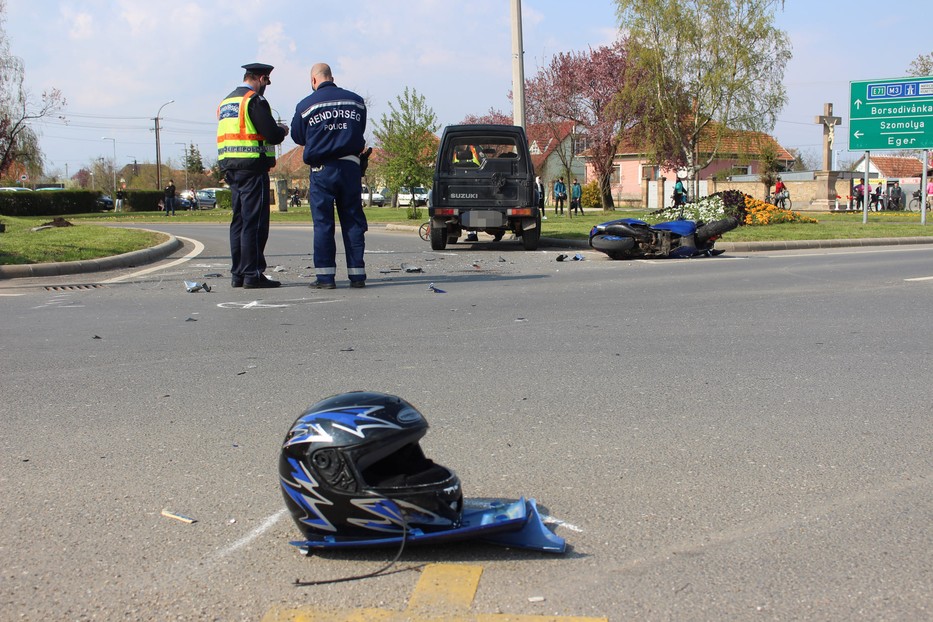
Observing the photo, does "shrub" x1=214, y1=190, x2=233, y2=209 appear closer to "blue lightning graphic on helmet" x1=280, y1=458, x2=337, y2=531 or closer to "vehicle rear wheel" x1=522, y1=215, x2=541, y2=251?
"vehicle rear wheel" x1=522, y1=215, x2=541, y2=251

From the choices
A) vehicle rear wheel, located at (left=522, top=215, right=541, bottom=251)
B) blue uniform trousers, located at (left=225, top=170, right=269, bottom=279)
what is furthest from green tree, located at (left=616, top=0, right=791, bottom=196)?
blue uniform trousers, located at (left=225, top=170, right=269, bottom=279)

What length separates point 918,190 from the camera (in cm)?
4562

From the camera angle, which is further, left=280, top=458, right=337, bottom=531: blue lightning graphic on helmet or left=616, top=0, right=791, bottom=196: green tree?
left=616, top=0, right=791, bottom=196: green tree

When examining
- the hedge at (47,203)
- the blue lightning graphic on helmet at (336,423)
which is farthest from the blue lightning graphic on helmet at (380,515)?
the hedge at (47,203)

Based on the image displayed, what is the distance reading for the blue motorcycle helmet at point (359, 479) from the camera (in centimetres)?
294

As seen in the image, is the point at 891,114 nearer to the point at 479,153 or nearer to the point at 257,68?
the point at 479,153

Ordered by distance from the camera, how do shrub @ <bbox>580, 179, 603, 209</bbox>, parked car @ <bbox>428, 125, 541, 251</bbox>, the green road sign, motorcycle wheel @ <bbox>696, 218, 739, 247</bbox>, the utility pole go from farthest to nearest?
shrub @ <bbox>580, 179, 603, 209</bbox>
the green road sign
the utility pole
parked car @ <bbox>428, 125, 541, 251</bbox>
motorcycle wheel @ <bbox>696, 218, 739, 247</bbox>

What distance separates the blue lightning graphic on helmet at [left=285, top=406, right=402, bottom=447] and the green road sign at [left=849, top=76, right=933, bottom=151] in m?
26.5

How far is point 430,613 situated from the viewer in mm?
2625

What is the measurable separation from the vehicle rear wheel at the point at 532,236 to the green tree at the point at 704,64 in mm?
17056

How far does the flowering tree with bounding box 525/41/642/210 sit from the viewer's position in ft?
136

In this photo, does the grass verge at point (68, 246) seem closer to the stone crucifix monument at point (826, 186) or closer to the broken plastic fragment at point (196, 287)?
the broken plastic fragment at point (196, 287)

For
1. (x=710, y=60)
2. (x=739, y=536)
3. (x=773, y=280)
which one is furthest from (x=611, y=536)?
(x=710, y=60)

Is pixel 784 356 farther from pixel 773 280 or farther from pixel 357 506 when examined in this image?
pixel 773 280
